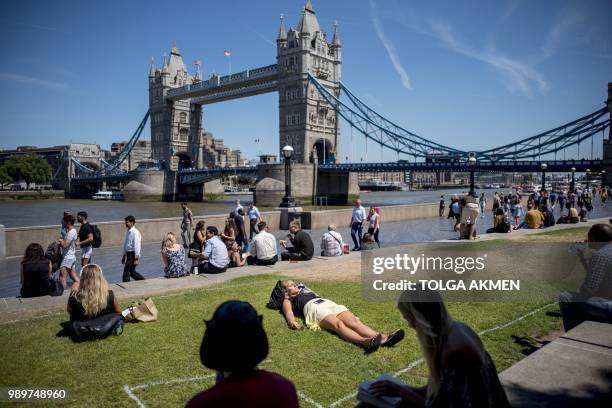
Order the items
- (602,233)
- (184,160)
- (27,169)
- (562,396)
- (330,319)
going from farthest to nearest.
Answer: (184,160) < (27,169) < (330,319) < (602,233) < (562,396)

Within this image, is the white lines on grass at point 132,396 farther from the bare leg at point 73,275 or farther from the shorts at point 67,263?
the shorts at point 67,263

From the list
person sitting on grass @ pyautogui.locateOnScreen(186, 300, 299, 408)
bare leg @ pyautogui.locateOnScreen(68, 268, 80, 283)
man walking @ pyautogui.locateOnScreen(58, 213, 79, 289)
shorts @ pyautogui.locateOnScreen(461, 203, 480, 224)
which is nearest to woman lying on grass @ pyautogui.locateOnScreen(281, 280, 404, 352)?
person sitting on grass @ pyautogui.locateOnScreen(186, 300, 299, 408)

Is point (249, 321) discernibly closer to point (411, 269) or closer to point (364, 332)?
point (364, 332)

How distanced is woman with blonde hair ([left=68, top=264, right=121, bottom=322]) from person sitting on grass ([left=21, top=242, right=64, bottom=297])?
2.25m

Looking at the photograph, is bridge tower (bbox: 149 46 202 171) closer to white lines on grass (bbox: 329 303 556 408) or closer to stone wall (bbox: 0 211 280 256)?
stone wall (bbox: 0 211 280 256)

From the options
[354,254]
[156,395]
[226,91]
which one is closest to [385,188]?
[226,91]

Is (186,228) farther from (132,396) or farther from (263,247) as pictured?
(132,396)

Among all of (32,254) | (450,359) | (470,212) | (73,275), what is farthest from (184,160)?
(450,359)

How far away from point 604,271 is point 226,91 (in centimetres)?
7704

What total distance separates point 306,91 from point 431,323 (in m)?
64.0

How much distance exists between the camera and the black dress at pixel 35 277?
265 inches

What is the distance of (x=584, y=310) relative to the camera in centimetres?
442

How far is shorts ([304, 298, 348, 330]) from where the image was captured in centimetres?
520

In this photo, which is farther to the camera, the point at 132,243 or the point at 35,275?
the point at 132,243
